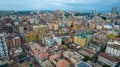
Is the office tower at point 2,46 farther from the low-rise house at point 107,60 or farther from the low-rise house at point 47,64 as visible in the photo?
the low-rise house at point 107,60

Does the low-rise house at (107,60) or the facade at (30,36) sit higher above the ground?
the facade at (30,36)

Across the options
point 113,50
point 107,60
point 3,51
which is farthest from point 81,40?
point 3,51

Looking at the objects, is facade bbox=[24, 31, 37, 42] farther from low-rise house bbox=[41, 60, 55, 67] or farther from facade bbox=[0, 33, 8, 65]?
low-rise house bbox=[41, 60, 55, 67]

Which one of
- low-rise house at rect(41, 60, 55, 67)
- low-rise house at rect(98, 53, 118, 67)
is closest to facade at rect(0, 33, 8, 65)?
low-rise house at rect(41, 60, 55, 67)

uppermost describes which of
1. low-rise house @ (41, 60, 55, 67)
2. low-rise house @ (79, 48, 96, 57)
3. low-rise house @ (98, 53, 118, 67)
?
low-rise house @ (79, 48, 96, 57)

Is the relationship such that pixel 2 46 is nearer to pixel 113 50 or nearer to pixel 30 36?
pixel 30 36

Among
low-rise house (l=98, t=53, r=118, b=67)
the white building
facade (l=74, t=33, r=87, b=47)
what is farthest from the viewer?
facade (l=74, t=33, r=87, b=47)

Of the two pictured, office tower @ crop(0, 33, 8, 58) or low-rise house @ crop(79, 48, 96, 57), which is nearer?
office tower @ crop(0, 33, 8, 58)

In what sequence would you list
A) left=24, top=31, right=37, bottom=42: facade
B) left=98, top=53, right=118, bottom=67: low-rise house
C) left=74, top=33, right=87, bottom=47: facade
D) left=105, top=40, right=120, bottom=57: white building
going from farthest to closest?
left=24, top=31, right=37, bottom=42: facade → left=74, top=33, right=87, bottom=47: facade → left=105, top=40, right=120, bottom=57: white building → left=98, top=53, right=118, bottom=67: low-rise house

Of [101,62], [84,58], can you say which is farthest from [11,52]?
[101,62]

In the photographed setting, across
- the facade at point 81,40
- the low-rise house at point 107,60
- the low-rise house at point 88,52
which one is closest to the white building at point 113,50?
the low-rise house at point 107,60

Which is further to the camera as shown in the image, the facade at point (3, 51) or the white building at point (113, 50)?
the white building at point (113, 50)

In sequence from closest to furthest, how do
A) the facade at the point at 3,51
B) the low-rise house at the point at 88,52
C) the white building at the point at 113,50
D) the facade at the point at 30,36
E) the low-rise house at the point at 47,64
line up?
the low-rise house at the point at 47,64, the facade at the point at 3,51, the low-rise house at the point at 88,52, the white building at the point at 113,50, the facade at the point at 30,36
